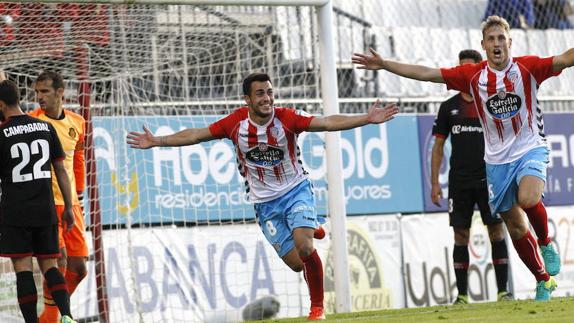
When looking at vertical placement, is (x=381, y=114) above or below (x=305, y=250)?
above

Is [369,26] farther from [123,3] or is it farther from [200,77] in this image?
[123,3]

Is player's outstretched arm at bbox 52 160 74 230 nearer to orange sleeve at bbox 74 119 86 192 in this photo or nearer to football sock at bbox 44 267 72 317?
football sock at bbox 44 267 72 317

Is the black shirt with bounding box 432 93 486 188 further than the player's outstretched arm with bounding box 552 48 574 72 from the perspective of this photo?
Yes

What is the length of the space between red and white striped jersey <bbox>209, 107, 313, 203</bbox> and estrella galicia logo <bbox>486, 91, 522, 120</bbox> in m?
1.44

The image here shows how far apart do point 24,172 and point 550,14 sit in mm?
12735

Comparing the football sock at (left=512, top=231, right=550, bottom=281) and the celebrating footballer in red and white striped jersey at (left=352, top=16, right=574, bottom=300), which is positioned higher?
the celebrating footballer in red and white striped jersey at (left=352, top=16, right=574, bottom=300)

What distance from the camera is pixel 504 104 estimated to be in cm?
893

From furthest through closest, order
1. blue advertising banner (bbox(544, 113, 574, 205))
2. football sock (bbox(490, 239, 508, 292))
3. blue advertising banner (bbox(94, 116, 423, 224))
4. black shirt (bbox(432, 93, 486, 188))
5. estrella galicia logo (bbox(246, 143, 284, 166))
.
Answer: blue advertising banner (bbox(544, 113, 574, 205)), blue advertising banner (bbox(94, 116, 423, 224)), football sock (bbox(490, 239, 508, 292)), black shirt (bbox(432, 93, 486, 188)), estrella galicia logo (bbox(246, 143, 284, 166))

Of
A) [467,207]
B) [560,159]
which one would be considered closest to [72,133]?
[467,207]

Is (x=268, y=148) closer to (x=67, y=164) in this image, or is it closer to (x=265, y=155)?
(x=265, y=155)

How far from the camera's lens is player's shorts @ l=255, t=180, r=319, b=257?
9.00 m

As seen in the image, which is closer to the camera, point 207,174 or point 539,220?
point 539,220

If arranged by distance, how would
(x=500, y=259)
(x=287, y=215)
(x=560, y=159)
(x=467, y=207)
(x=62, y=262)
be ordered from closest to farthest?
(x=287, y=215) < (x=62, y=262) < (x=467, y=207) < (x=500, y=259) < (x=560, y=159)

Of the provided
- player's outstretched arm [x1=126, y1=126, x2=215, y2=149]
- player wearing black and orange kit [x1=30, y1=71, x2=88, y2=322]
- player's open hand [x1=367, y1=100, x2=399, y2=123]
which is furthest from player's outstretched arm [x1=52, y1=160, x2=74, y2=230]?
player's open hand [x1=367, y1=100, x2=399, y2=123]
